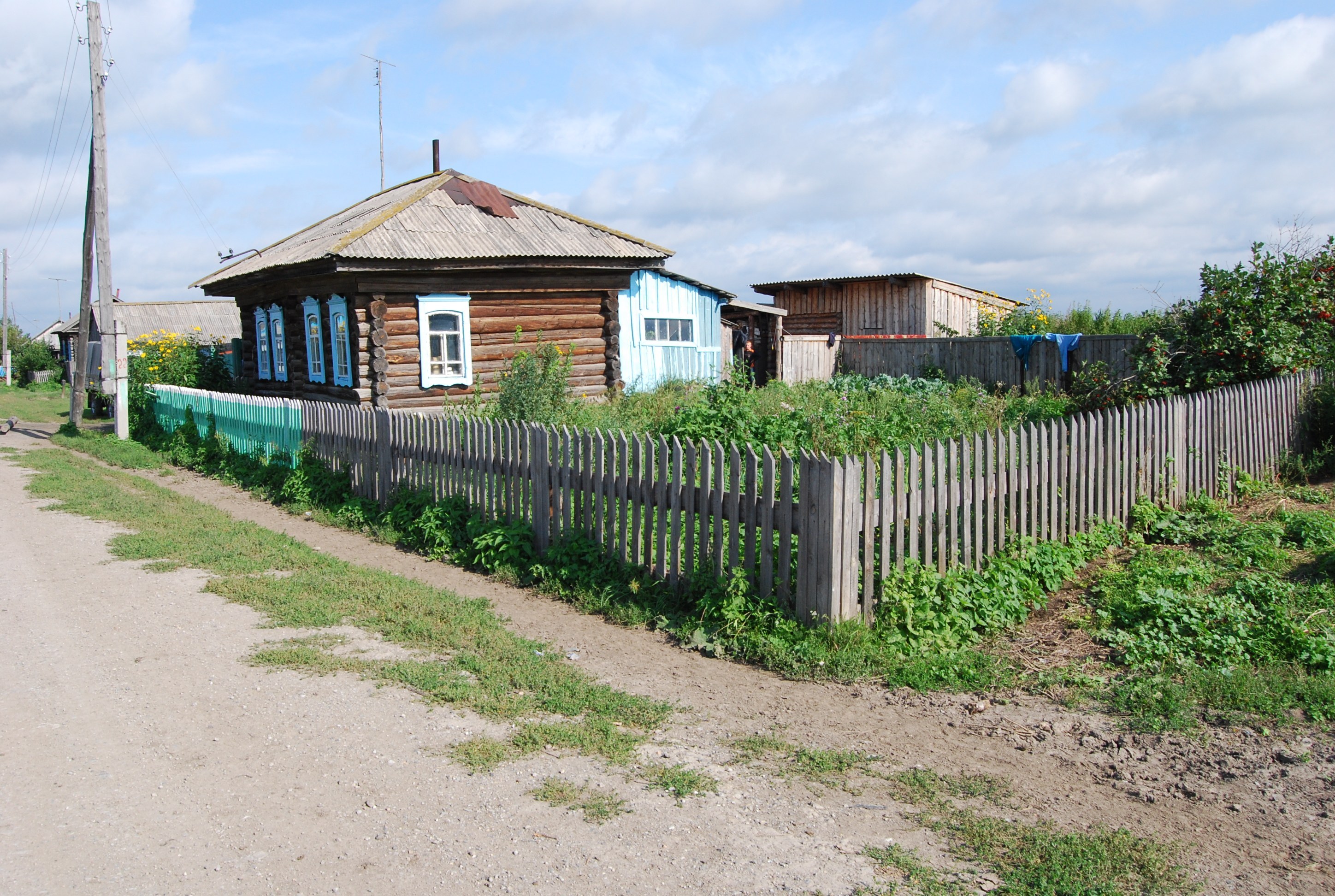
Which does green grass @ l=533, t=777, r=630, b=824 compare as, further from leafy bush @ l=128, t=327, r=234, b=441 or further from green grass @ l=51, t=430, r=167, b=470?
leafy bush @ l=128, t=327, r=234, b=441

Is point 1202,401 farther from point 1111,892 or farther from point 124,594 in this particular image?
point 124,594

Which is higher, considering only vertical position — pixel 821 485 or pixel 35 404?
pixel 35 404

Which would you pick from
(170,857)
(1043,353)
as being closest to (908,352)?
(1043,353)

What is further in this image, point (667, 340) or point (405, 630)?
point (667, 340)

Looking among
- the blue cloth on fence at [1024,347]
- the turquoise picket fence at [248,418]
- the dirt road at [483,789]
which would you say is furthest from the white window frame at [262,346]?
the blue cloth on fence at [1024,347]

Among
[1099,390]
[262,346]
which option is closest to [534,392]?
[1099,390]

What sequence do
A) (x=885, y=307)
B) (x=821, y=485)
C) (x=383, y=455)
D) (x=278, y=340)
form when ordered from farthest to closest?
1. (x=885, y=307)
2. (x=278, y=340)
3. (x=383, y=455)
4. (x=821, y=485)

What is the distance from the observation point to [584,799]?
393cm

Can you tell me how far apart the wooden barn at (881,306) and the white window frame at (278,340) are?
15.1 meters

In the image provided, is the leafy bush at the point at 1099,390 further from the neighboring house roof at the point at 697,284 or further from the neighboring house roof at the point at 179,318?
the neighboring house roof at the point at 179,318

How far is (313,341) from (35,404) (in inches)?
896

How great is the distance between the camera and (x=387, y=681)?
17.4ft

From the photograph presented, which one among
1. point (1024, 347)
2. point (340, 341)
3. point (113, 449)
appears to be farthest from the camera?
point (1024, 347)

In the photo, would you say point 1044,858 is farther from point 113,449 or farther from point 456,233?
point 113,449
